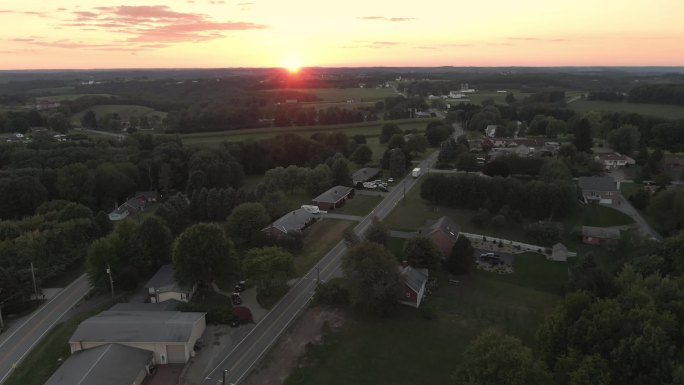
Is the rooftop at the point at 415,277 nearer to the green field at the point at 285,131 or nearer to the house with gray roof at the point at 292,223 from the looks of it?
the house with gray roof at the point at 292,223

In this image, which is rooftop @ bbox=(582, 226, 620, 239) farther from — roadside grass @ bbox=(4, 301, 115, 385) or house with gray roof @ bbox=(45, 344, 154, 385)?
roadside grass @ bbox=(4, 301, 115, 385)

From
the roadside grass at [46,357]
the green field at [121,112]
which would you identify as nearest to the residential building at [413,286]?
the roadside grass at [46,357]

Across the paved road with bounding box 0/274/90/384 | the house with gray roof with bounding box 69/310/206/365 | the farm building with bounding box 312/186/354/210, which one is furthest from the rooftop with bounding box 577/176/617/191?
the paved road with bounding box 0/274/90/384

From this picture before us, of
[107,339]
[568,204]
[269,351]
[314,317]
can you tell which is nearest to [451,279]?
[314,317]

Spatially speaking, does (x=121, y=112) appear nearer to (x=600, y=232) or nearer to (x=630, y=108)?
(x=600, y=232)

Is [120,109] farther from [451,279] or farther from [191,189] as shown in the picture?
[451,279]

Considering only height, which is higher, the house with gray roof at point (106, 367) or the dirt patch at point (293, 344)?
the house with gray roof at point (106, 367)
